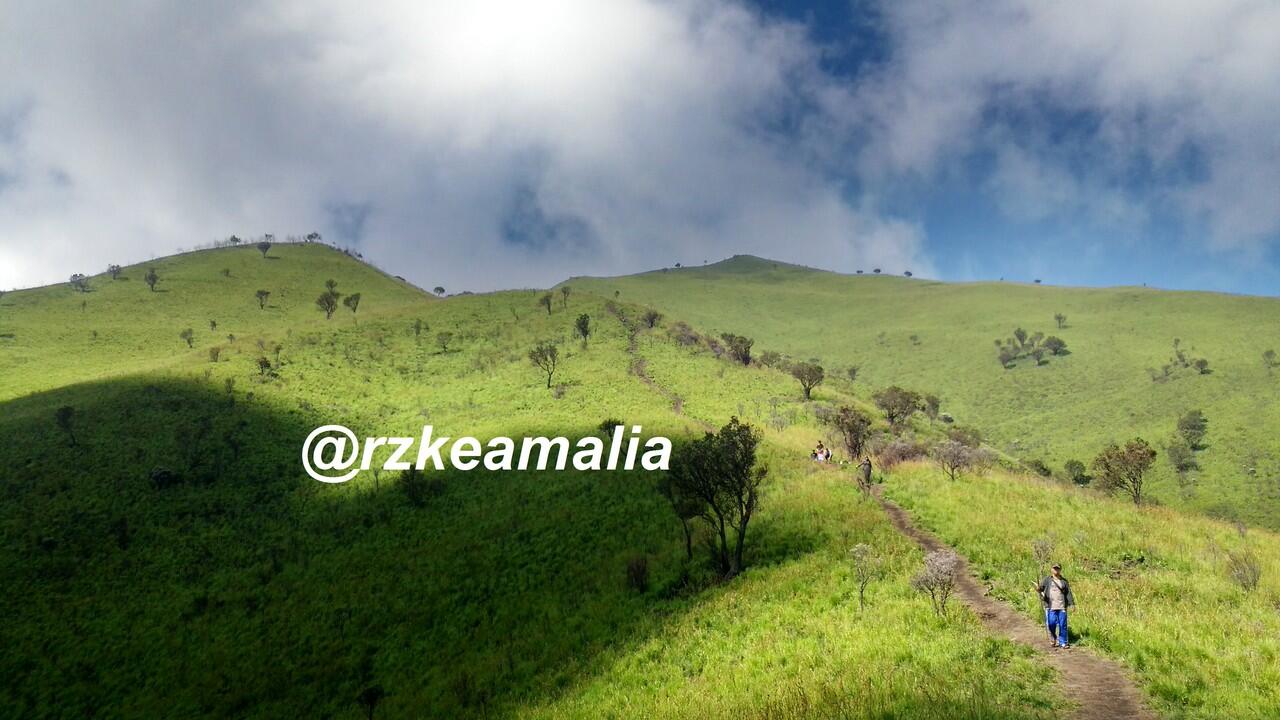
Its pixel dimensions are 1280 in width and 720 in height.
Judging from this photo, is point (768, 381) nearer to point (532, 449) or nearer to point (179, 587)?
point (532, 449)

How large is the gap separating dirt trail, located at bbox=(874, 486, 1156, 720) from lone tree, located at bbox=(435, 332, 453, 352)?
7829 centimetres

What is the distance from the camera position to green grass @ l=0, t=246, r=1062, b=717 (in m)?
14.6

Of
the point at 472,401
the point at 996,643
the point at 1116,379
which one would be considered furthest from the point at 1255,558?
the point at 1116,379

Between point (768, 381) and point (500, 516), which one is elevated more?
point (768, 381)

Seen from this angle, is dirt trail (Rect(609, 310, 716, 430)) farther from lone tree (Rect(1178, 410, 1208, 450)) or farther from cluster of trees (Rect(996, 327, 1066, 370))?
cluster of trees (Rect(996, 327, 1066, 370))

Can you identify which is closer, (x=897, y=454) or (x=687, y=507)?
(x=687, y=507)

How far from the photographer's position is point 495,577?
27.9 m

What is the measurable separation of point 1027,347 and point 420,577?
138 meters

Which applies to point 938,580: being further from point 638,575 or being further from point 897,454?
point 897,454

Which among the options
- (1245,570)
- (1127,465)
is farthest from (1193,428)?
(1245,570)

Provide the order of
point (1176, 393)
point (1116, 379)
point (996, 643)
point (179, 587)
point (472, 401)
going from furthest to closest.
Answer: point (1116, 379)
point (1176, 393)
point (472, 401)
point (179, 587)
point (996, 643)

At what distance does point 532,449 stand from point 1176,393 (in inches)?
4229

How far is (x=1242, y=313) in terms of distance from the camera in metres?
122

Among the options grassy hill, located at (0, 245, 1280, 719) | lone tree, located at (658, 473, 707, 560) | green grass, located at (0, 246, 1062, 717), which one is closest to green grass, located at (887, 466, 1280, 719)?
grassy hill, located at (0, 245, 1280, 719)
